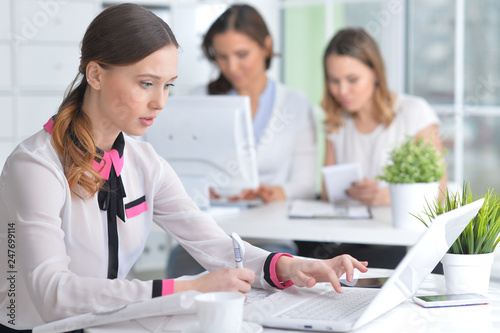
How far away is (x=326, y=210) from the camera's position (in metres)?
2.38

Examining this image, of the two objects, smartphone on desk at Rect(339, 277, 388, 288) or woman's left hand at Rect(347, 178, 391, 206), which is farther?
woman's left hand at Rect(347, 178, 391, 206)

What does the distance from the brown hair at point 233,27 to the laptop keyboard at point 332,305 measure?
1.85 meters

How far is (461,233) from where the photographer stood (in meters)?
1.29

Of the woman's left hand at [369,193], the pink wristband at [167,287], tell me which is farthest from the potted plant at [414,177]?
the pink wristband at [167,287]

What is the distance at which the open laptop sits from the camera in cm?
106

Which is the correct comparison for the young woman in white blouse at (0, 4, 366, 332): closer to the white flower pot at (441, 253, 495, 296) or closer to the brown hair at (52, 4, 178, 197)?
the brown hair at (52, 4, 178, 197)

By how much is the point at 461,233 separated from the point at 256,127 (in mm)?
1709

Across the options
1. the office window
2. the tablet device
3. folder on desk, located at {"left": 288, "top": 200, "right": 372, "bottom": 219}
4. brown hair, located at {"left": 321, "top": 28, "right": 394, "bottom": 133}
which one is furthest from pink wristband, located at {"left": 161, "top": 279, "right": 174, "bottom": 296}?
the office window

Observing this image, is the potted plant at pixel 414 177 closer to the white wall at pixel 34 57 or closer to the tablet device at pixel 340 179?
the tablet device at pixel 340 179

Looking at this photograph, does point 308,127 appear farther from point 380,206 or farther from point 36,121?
point 36,121

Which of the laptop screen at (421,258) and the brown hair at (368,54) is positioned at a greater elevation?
the brown hair at (368,54)

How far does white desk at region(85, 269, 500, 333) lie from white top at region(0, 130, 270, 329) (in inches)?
2.0

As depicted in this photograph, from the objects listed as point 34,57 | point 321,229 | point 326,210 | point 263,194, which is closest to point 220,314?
point 321,229

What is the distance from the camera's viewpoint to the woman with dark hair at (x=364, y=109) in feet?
9.13
